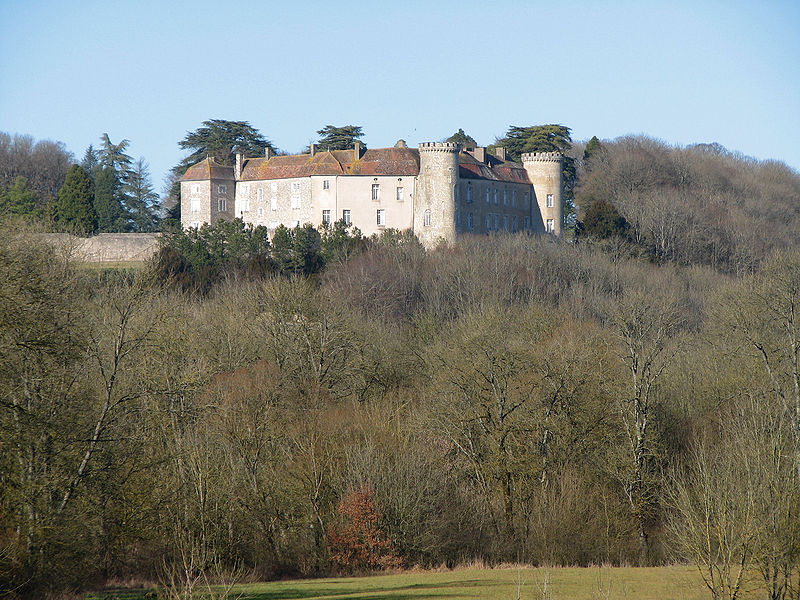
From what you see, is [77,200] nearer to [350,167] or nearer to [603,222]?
[350,167]

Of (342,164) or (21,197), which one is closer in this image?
(342,164)

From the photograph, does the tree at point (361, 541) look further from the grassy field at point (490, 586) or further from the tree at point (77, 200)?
the tree at point (77, 200)

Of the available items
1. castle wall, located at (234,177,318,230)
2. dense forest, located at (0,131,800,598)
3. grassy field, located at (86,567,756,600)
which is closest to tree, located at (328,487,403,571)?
dense forest, located at (0,131,800,598)

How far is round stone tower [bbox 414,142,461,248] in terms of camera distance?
2266 inches

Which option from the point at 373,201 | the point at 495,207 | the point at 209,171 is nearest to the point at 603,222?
the point at 495,207

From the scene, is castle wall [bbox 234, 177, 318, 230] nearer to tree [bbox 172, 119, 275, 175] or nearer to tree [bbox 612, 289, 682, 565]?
tree [bbox 172, 119, 275, 175]

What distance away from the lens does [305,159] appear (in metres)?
61.9

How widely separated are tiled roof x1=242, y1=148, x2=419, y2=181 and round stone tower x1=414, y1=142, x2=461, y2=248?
1075mm

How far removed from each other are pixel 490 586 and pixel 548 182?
1861 inches

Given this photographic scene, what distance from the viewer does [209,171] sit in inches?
2479

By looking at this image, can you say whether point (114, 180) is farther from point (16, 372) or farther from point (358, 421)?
point (16, 372)

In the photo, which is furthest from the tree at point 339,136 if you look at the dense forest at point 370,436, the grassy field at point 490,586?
the grassy field at point 490,586

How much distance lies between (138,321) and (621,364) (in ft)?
44.0

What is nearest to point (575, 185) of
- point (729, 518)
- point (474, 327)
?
point (474, 327)
